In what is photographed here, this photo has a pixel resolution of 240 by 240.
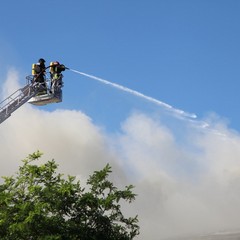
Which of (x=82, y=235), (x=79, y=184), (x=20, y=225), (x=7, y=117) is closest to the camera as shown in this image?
(x=7, y=117)

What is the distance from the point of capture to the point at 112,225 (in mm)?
35094

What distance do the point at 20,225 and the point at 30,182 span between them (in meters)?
5.12

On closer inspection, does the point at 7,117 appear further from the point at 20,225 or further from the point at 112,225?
the point at 112,225

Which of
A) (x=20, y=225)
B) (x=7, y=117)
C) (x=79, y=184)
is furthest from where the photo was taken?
(x=79, y=184)

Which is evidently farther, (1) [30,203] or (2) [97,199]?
(2) [97,199]

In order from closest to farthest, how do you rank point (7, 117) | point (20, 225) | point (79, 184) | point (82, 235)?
point (7, 117) < point (20, 225) < point (82, 235) < point (79, 184)

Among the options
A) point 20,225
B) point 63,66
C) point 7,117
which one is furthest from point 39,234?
point 63,66

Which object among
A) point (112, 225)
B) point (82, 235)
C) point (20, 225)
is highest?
point (112, 225)

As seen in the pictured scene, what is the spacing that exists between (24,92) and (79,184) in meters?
9.27

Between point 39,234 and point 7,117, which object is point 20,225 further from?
point 7,117

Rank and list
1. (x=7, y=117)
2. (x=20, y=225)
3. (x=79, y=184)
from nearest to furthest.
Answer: (x=7, y=117) → (x=20, y=225) → (x=79, y=184)

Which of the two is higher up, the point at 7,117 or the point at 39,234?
the point at 7,117

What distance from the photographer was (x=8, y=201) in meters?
34.0

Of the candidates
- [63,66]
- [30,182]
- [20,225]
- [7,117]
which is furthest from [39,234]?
[63,66]
